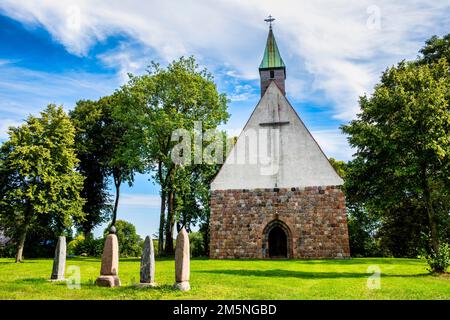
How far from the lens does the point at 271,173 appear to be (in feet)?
81.3

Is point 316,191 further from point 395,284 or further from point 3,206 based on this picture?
point 3,206

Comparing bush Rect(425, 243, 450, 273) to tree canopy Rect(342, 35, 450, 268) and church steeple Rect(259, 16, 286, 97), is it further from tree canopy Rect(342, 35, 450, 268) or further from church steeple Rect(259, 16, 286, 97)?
church steeple Rect(259, 16, 286, 97)

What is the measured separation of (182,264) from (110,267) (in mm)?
2813

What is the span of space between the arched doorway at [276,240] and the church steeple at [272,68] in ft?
42.9

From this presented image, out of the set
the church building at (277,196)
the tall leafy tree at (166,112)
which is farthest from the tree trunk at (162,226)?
the church building at (277,196)

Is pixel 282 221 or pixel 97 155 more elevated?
pixel 97 155

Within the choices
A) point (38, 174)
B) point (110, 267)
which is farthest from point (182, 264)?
point (38, 174)

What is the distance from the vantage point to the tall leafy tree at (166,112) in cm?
2950

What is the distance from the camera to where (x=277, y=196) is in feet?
80.1

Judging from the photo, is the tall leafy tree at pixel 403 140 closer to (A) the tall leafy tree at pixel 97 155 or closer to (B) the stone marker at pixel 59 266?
(B) the stone marker at pixel 59 266

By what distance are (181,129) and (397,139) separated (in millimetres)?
18357

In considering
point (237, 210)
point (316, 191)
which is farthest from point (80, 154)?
point (316, 191)

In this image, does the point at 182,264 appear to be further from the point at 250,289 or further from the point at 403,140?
the point at 403,140
